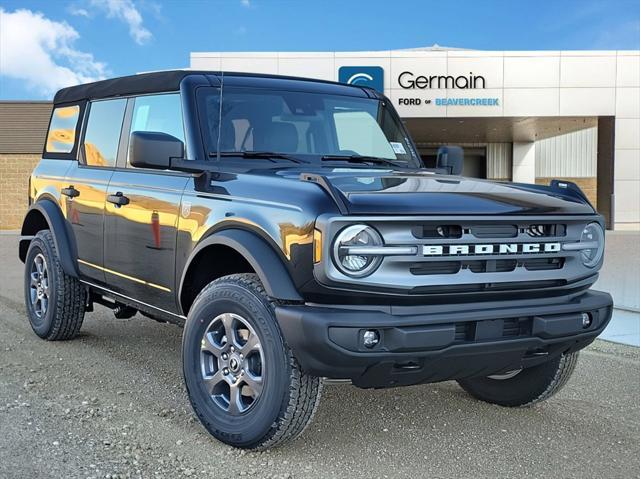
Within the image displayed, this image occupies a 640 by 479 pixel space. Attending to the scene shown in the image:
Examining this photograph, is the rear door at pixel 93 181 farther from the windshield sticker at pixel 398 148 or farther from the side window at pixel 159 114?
the windshield sticker at pixel 398 148

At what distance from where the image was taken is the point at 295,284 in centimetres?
328

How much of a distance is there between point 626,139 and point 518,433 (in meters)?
23.3

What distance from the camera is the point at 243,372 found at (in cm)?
354

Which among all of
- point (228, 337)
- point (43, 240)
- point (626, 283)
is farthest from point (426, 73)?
point (228, 337)

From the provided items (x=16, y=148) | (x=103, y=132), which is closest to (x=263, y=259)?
(x=103, y=132)

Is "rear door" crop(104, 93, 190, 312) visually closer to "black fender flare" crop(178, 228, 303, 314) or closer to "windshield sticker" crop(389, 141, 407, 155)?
"black fender flare" crop(178, 228, 303, 314)

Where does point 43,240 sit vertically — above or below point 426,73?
below

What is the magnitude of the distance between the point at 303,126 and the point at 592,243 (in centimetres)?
190

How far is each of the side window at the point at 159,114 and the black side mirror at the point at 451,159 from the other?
1.85 metres

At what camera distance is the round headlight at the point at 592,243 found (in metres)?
3.81

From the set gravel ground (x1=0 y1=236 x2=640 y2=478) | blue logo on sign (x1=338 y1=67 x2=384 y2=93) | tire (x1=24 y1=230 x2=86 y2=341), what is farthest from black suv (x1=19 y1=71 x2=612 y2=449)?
blue logo on sign (x1=338 y1=67 x2=384 y2=93)

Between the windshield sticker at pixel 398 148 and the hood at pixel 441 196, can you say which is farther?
the windshield sticker at pixel 398 148

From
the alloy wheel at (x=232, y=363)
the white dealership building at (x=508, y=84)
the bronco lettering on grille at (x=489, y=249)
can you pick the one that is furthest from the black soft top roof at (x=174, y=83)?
the white dealership building at (x=508, y=84)

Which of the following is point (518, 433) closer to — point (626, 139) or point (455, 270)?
point (455, 270)
